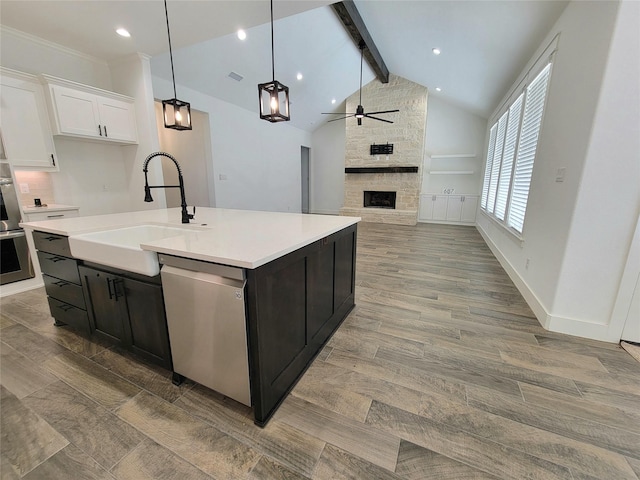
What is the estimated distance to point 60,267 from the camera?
2.00m

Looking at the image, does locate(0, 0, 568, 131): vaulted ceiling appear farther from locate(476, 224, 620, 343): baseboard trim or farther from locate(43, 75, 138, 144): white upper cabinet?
locate(476, 224, 620, 343): baseboard trim

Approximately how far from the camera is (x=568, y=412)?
4.77 feet

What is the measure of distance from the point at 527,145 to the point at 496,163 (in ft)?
6.73

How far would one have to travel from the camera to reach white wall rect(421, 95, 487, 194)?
712cm

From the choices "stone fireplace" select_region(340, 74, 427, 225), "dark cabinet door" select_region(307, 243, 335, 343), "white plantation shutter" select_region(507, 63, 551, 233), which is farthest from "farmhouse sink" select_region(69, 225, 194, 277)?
"stone fireplace" select_region(340, 74, 427, 225)

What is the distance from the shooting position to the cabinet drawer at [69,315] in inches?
78.7

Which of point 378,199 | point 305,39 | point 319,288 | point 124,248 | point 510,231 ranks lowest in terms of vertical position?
point 319,288

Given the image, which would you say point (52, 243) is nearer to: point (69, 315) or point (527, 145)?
point (69, 315)

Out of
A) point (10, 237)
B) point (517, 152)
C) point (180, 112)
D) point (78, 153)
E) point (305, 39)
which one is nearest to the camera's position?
point (180, 112)

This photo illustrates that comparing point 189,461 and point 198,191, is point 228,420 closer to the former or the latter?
point 189,461

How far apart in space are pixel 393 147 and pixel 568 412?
7042 millimetres

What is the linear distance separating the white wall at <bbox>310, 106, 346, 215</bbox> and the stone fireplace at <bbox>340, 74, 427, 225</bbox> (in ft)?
3.74

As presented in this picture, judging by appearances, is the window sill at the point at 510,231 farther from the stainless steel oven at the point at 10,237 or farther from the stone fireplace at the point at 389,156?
the stainless steel oven at the point at 10,237

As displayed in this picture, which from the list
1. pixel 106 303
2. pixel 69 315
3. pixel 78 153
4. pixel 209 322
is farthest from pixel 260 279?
pixel 78 153
